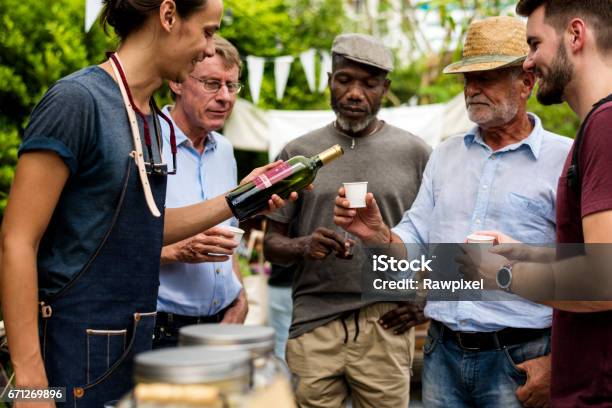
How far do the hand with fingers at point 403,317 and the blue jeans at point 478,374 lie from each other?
1.87 ft

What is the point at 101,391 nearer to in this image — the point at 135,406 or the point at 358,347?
the point at 135,406

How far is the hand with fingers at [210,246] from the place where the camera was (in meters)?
3.29

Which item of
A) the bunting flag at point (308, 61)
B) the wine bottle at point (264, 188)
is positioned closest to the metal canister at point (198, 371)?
the wine bottle at point (264, 188)

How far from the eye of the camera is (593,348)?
2.51 meters

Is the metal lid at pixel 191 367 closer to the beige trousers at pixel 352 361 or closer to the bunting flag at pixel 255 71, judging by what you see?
the beige trousers at pixel 352 361

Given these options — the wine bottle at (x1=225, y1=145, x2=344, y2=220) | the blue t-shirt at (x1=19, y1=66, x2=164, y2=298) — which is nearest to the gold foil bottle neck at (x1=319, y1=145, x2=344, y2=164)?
the wine bottle at (x1=225, y1=145, x2=344, y2=220)

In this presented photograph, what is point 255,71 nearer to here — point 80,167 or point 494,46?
point 494,46

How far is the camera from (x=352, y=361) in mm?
4078

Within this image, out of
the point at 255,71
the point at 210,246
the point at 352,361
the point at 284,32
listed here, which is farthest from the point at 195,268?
the point at 284,32

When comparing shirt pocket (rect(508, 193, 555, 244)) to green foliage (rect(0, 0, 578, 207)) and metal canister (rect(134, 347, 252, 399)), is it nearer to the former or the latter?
green foliage (rect(0, 0, 578, 207))

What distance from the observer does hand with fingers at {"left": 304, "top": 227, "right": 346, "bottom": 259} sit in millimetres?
3834

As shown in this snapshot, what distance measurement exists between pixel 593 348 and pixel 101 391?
59.6 inches

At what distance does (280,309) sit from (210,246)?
128 inches

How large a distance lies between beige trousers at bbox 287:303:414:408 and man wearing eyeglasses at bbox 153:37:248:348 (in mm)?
505
